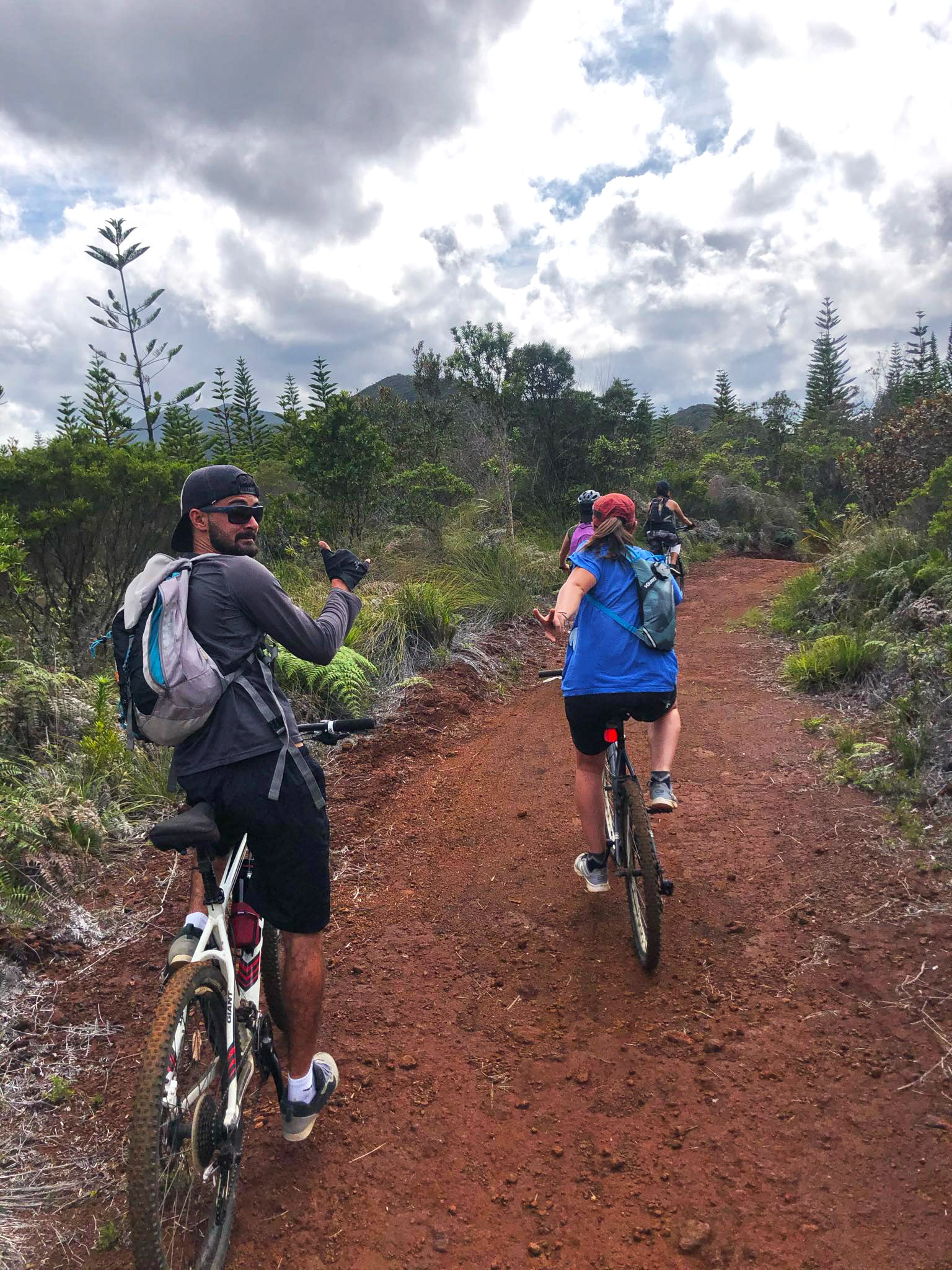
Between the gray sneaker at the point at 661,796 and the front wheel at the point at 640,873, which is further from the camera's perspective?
the gray sneaker at the point at 661,796

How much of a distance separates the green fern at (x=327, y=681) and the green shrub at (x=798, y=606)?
519 cm

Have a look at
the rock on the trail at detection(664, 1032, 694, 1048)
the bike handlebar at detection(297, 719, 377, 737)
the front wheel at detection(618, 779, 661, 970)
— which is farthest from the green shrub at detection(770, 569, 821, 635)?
the bike handlebar at detection(297, 719, 377, 737)

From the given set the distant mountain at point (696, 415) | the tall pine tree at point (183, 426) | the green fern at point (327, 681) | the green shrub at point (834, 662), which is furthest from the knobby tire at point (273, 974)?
the distant mountain at point (696, 415)

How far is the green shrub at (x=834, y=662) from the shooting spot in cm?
657

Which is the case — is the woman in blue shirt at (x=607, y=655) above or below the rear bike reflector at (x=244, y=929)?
above

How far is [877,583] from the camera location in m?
7.90

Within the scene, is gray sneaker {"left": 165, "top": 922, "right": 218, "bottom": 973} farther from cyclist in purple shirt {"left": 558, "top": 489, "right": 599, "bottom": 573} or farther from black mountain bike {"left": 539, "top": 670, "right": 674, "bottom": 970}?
cyclist in purple shirt {"left": 558, "top": 489, "right": 599, "bottom": 573}

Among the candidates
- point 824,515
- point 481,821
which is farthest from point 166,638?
point 824,515

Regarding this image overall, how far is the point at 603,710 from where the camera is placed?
11.3 feet

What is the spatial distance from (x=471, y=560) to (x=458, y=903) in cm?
714

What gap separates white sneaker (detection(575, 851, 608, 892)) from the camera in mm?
3840

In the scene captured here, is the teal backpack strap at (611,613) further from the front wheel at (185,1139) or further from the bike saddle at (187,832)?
the front wheel at (185,1139)

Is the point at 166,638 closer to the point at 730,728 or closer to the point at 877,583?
the point at 730,728

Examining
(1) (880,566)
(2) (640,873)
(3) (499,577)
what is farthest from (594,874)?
(3) (499,577)
